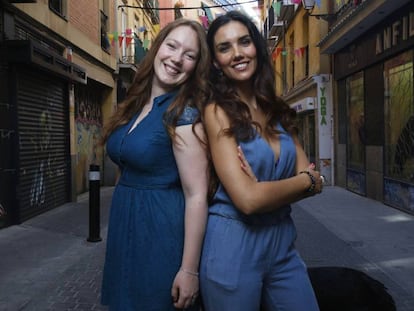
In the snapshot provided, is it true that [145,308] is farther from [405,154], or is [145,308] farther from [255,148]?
[405,154]

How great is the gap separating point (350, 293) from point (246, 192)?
1028mm

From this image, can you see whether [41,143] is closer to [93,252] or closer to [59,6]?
[59,6]

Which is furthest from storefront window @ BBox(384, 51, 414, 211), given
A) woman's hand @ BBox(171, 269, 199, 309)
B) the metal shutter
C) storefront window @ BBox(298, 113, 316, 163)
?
woman's hand @ BBox(171, 269, 199, 309)

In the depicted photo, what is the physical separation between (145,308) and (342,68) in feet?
41.2

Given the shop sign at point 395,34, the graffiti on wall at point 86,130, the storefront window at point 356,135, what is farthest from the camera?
the graffiti on wall at point 86,130

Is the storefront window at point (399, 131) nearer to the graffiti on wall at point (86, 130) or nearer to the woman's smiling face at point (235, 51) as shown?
the graffiti on wall at point (86, 130)

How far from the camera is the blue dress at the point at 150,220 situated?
1.77 m

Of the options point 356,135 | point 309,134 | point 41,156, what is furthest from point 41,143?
point 309,134

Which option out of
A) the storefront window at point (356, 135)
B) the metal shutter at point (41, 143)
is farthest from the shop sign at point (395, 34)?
the metal shutter at point (41, 143)

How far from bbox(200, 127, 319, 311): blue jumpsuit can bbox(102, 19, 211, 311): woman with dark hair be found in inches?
2.5

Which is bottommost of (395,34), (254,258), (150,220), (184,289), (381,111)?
(184,289)

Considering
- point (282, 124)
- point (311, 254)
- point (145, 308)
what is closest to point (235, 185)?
point (282, 124)

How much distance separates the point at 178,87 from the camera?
1960 millimetres

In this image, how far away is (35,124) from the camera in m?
8.91
